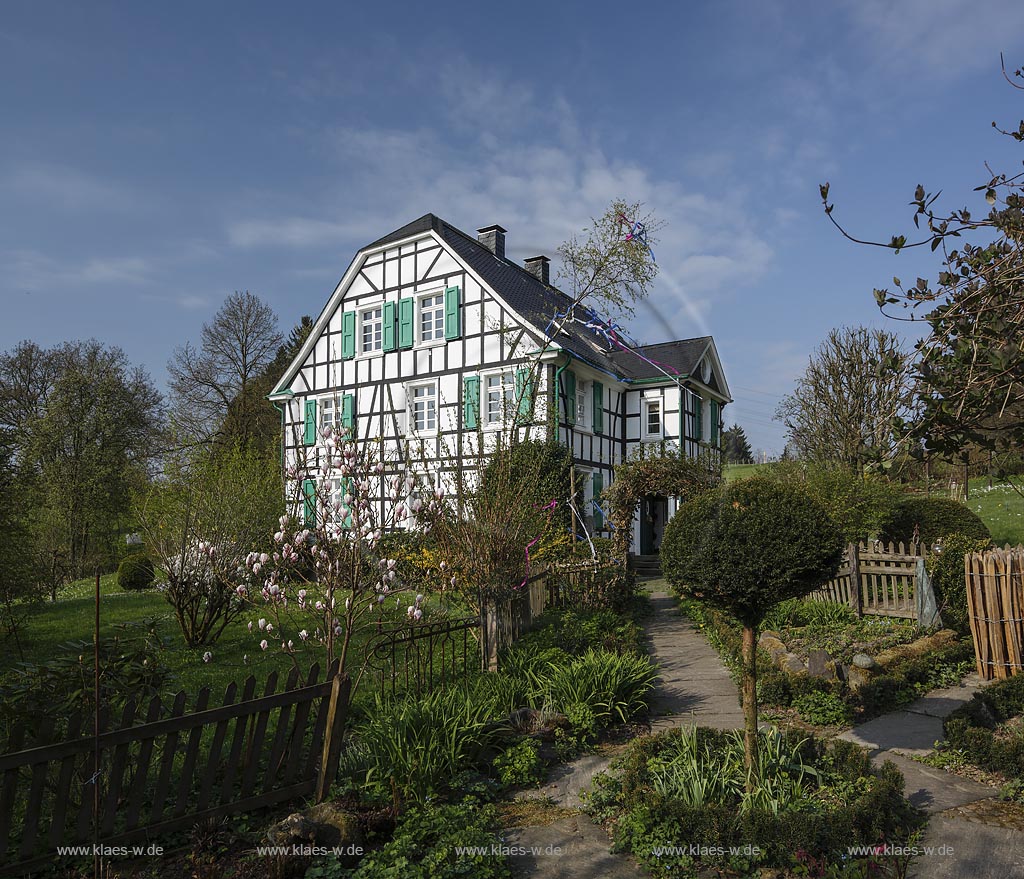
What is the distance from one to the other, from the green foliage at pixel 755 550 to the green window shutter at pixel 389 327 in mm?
17774

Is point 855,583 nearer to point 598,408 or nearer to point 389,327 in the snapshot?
point 598,408

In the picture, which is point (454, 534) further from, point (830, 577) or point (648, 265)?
point (648, 265)

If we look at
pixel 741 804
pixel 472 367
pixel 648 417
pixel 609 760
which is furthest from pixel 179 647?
pixel 648 417

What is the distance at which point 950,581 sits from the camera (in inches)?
383

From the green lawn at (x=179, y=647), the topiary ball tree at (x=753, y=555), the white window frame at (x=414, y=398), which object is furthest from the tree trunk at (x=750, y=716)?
the white window frame at (x=414, y=398)

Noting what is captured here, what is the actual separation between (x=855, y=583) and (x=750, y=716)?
691 cm

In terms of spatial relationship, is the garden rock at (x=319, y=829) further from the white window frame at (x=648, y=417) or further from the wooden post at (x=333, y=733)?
the white window frame at (x=648, y=417)

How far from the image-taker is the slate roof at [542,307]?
20.4m

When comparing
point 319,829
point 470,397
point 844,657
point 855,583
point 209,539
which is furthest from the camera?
point 470,397

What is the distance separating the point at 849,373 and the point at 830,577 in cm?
1980

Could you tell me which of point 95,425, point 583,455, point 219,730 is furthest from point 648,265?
point 95,425

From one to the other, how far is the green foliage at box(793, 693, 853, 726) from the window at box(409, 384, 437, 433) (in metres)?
15.9

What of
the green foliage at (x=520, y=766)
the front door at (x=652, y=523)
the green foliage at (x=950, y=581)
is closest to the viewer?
the green foliage at (x=520, y=766)

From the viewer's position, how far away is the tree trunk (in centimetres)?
442
